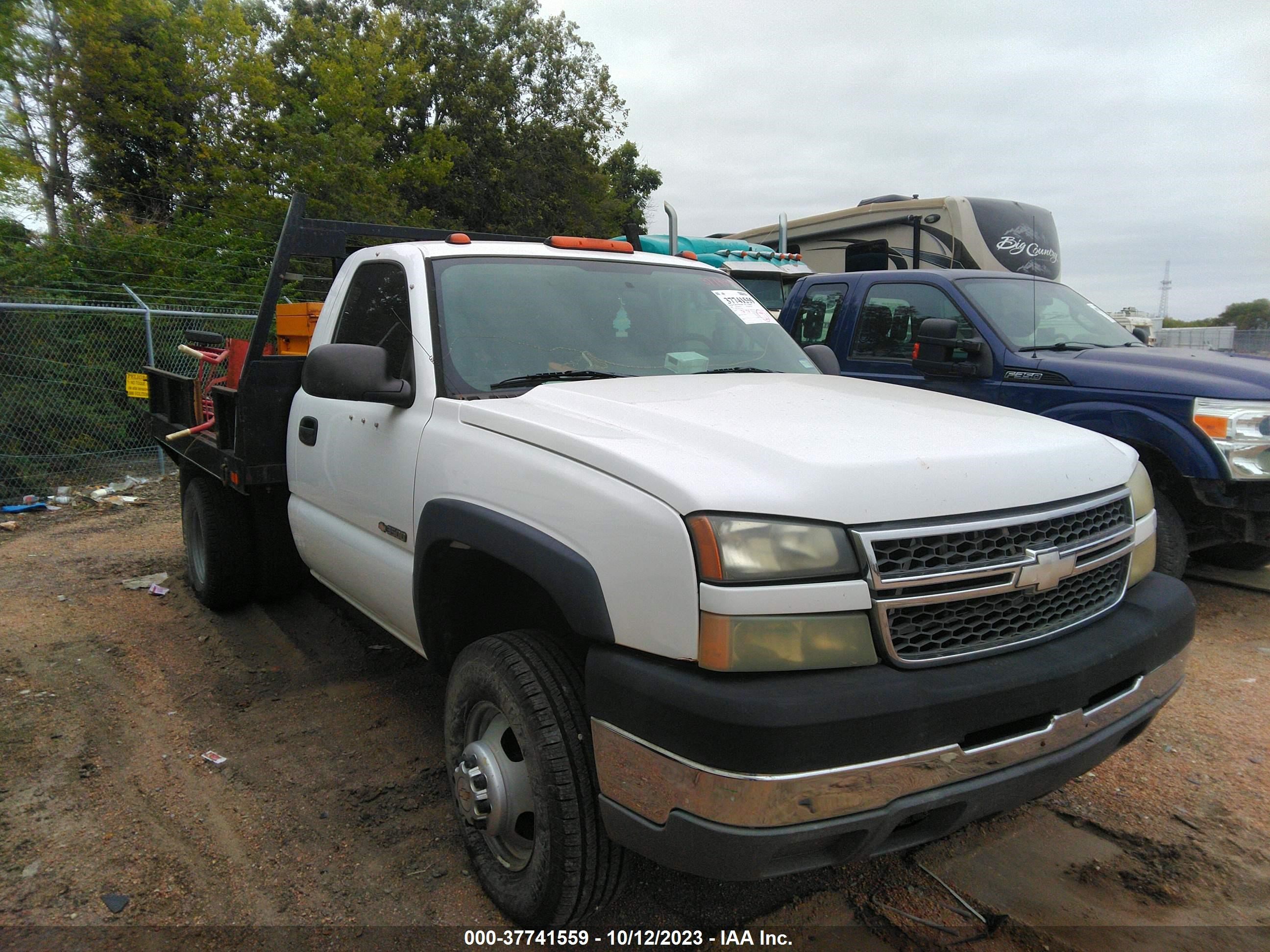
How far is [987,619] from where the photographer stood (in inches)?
80.3

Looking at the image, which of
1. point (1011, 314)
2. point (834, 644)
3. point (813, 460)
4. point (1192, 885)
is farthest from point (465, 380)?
point (1011, 314)

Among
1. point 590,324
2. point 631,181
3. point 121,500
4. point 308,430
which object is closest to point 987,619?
point 590,324

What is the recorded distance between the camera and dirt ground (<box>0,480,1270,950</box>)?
8.13 ft

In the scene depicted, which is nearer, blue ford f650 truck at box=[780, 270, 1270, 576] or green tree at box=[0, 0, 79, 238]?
blue ford f650 truck at box=[780, 270, 1270, 576]

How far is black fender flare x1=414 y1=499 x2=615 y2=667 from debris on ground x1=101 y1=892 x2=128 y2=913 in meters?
1.09

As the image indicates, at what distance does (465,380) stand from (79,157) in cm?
2282

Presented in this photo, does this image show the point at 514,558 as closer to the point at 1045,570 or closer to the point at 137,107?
the point at 1045,570

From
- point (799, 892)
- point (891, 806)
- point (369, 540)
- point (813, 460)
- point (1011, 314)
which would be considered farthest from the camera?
point (1011, 314)

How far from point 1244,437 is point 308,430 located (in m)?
4.45

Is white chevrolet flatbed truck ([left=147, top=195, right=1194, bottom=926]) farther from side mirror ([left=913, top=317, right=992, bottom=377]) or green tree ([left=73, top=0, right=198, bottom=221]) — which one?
green tree ([left=73, top=0, right=198, bottom=221])

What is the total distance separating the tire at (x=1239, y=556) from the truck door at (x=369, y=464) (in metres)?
4.83

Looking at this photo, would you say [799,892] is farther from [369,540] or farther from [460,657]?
[369,540]

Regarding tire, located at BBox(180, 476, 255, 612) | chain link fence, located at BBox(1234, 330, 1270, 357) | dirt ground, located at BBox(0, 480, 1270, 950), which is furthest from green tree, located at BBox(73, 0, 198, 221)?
chain link fence, located at BBox(1234, 330, 1270, 357)

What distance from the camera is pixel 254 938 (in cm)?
241
